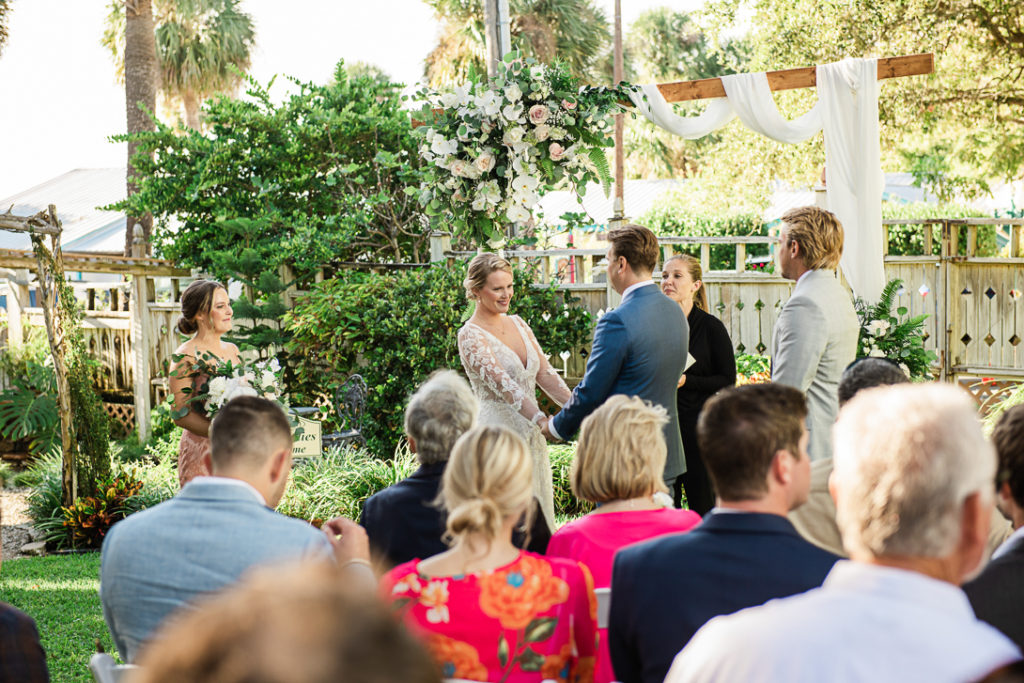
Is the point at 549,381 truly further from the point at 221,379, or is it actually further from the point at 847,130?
the point at 847,130

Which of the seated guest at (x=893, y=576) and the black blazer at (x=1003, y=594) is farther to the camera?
the black blazer at (x=1003, y=594)

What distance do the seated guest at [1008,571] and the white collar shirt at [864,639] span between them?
767 mm

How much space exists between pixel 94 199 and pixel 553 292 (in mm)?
24485

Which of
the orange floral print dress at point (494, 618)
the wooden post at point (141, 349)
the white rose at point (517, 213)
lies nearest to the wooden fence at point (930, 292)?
the wooden post at point (141, 349)

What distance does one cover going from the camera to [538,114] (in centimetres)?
511

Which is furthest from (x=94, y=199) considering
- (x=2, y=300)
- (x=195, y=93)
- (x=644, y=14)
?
(x=644, y=14)

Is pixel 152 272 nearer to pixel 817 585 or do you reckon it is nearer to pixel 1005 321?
pixel 1005 321

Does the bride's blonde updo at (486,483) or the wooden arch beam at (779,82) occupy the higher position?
the wooden arch beam at (779,82)

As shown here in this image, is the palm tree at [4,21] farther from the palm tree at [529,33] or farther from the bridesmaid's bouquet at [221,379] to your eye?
the bridesmaid's bouquet at [221,379]

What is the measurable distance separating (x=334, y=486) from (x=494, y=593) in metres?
5.28

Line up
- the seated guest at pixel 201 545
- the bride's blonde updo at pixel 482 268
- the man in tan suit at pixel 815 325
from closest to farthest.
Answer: the seated guest at pixel 201 545 < the man in tan suit at pixel 815 325 < the bride's blonde updo at pixel 482 268

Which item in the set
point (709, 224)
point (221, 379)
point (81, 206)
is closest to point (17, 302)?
point (221, 379)

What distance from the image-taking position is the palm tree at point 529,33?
22.0 metres

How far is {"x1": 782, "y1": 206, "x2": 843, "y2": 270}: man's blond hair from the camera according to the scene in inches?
160
